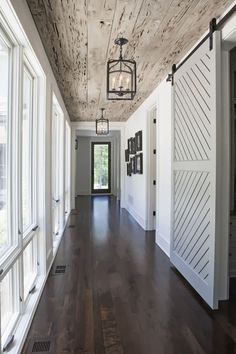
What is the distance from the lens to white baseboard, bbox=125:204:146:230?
20.5 ft

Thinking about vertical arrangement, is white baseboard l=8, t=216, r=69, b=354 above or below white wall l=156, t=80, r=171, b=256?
below

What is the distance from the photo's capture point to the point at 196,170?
3064 millimetres

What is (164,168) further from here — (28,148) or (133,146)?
(133,146)

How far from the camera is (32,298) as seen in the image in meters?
2.72

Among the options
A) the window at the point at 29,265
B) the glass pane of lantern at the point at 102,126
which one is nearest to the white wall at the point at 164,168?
the window at the point at 29,265

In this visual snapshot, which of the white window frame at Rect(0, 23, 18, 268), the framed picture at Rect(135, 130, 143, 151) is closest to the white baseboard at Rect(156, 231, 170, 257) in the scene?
the framed picture at Rect(135, 130, 143, 151)

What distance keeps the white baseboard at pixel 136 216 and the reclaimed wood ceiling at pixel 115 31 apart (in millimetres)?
3040

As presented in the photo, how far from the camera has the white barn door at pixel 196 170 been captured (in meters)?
2.70

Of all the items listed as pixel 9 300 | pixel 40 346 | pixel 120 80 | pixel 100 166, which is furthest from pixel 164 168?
pixel 100 166

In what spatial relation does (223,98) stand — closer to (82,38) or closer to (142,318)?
(82,38)

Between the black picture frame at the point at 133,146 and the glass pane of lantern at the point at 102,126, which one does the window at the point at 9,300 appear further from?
the black picture frame at the point at 133,146

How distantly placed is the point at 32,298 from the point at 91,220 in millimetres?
4396

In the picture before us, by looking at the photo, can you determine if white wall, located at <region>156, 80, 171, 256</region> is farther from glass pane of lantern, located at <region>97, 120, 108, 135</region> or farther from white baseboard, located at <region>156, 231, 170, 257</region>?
glass pane of lantern, located at <region>97, 120, 108, 135</region>

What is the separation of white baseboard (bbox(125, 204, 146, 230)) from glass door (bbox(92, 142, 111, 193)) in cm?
494
